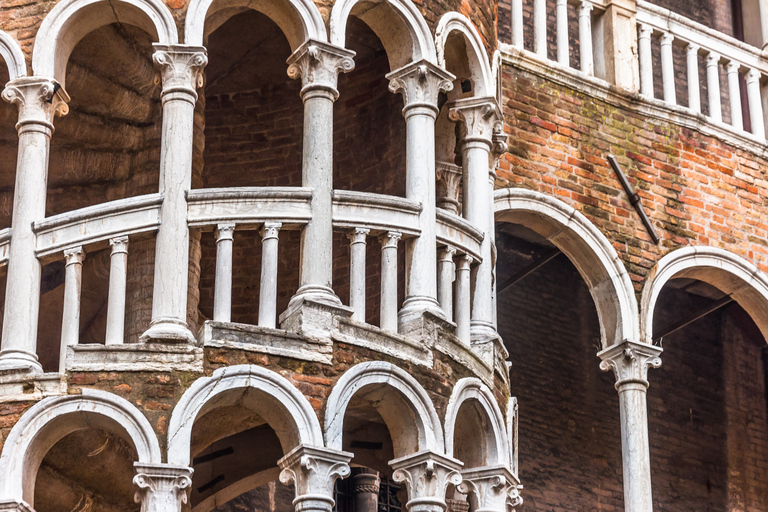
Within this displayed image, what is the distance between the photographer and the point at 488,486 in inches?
372

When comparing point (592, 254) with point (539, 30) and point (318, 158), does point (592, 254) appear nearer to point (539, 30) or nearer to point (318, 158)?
point (539, 30)

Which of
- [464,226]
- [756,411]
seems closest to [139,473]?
[464,226]

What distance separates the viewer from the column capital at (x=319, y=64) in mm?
9398

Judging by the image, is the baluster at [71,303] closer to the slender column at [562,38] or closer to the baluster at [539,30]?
the baluster at [539,30]

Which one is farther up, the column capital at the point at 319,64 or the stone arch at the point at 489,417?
the column capital at the point at 319,64

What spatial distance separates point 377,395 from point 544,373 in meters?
6.22

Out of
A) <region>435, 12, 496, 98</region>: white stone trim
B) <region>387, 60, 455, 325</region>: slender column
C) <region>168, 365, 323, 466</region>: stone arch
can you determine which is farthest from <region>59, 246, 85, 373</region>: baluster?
<region>435, 12, 496, 98</region>: white stone trim

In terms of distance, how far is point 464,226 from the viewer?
984 centimetres

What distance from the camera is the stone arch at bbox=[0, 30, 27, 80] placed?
9250 mm

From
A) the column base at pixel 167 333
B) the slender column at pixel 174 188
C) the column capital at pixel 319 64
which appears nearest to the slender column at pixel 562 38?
the column capital at pixel 319 64

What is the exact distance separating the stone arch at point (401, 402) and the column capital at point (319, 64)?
5.88ft

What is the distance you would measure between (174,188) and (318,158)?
0.93 meters

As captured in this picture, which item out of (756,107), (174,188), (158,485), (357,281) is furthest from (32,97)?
(756,107)

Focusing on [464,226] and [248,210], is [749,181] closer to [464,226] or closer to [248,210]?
[464,226]
